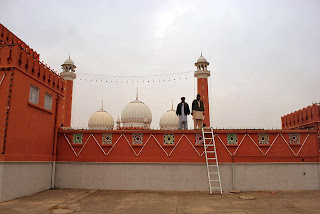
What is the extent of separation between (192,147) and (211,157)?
963 millimetres

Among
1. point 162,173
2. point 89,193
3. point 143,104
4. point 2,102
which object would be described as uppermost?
point 143,104

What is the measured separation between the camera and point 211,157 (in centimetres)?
1204

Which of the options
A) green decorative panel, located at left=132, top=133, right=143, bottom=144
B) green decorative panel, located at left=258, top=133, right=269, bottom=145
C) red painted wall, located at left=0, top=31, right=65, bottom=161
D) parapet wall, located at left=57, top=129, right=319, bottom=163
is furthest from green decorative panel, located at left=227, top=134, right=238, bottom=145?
red painted wall, located at left=0, top=31, right=65, bottom=161

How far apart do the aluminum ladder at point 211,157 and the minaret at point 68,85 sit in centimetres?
1811

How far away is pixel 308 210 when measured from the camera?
7.84 m

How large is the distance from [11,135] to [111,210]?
15.7ft

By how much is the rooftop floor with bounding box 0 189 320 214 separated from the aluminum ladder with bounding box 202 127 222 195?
2.78ft

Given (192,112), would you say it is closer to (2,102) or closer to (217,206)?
(217,206)

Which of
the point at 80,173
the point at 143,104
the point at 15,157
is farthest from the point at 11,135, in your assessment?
the point at 143,104

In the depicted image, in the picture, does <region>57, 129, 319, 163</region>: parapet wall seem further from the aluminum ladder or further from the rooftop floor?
the rooftop floor

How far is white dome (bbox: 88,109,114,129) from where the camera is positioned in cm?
3209

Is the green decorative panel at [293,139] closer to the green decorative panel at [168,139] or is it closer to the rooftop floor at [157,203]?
the rooftop floor at [157,203]

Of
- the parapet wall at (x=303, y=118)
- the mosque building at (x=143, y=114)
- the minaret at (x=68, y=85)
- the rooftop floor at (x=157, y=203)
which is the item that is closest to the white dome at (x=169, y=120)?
the mosque building at (x=143, y=114)

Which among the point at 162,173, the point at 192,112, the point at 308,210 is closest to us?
the point at 308,210
